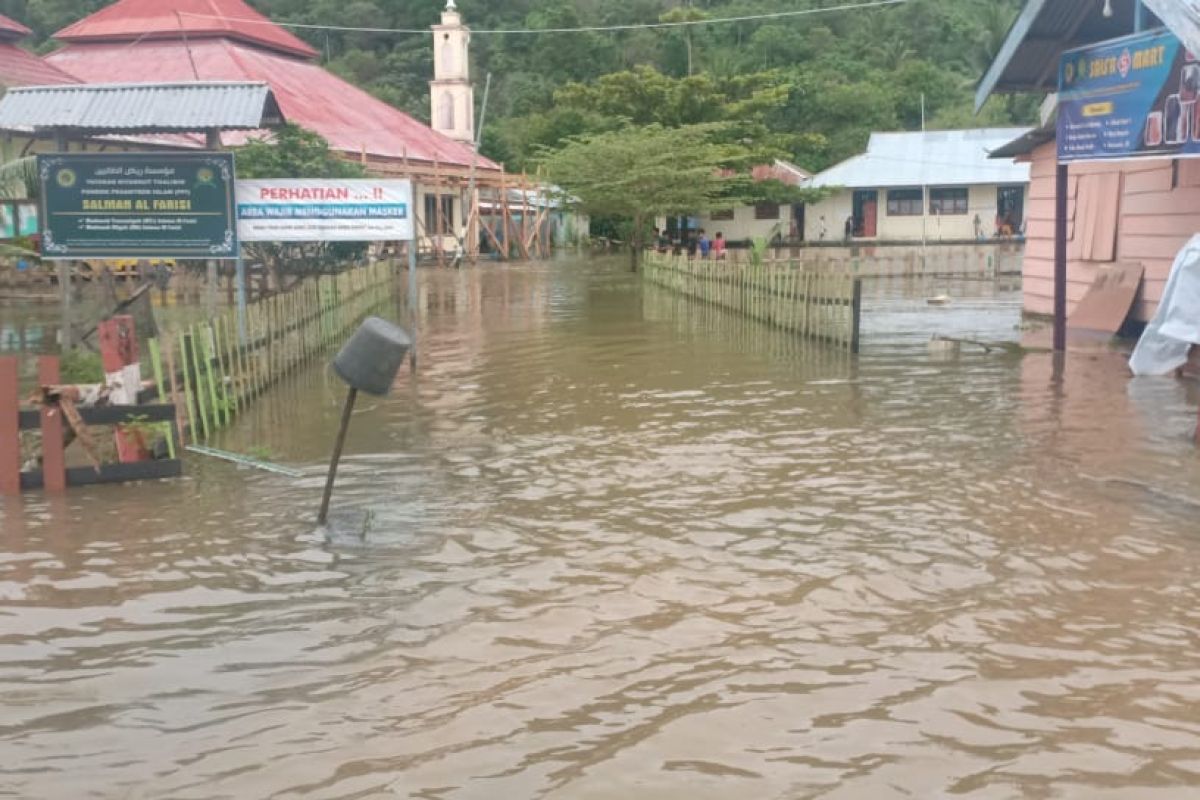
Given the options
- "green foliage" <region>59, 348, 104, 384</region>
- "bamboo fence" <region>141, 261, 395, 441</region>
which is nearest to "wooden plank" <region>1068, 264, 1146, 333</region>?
"bamboo fence" <region>141, 261, 395, 441</region>

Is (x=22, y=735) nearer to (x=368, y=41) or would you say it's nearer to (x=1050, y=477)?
(x=1050, y=477)

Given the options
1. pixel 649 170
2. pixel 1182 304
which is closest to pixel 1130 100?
pixel 1182 304

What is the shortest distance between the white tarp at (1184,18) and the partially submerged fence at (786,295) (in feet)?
20.2

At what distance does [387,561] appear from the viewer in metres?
6.86

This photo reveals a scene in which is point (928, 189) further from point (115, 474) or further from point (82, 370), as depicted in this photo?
→ point (115, 474)

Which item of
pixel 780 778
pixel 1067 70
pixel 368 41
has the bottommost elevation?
pixel 780 778

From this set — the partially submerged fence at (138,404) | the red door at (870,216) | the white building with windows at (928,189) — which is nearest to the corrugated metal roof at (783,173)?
the white building with windows at (928,189)

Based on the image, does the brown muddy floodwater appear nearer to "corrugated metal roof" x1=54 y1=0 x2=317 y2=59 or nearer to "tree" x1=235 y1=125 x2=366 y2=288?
"tree" x1=235 y1=125 x2=366 y2=288

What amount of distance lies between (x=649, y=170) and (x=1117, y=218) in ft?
57.7

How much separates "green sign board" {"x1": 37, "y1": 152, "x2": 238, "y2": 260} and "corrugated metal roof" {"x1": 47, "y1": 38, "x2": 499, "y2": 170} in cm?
2424

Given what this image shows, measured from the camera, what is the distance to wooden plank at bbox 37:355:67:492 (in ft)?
28.2

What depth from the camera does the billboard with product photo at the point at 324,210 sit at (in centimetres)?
1334

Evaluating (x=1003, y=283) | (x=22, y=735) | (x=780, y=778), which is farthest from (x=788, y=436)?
(x=1003, y=283)

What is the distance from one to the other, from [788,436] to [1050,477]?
8.05 ft
